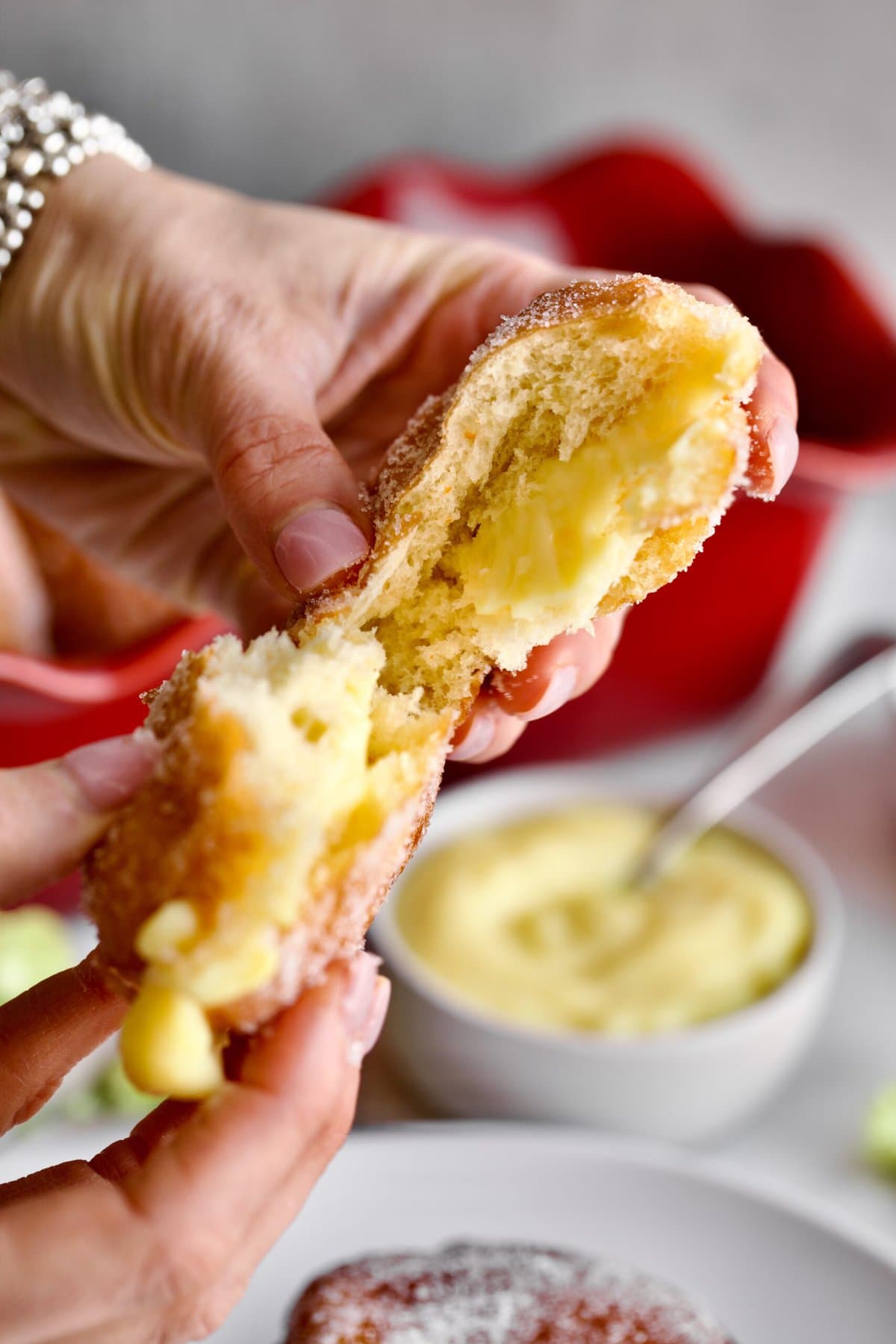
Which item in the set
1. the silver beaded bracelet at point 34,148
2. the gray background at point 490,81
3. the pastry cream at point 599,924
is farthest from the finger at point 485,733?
the gray background at point 490,81

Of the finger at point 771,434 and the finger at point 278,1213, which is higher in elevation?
the finger at point 771,434

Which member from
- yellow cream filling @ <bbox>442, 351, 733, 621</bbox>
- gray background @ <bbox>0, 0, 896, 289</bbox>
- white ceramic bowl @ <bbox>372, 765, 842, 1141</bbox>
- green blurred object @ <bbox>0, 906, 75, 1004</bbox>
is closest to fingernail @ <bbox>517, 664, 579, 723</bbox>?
yellow cream filling @ <bbox>442, 351, 733, 621</bbox>

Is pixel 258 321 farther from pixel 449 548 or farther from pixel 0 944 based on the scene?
pixel 0 944

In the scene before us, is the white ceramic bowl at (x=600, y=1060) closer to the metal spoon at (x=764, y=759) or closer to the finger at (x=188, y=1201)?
the metal spoon at (x=764, y=759)

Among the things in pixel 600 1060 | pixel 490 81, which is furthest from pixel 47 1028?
pixel 490 81

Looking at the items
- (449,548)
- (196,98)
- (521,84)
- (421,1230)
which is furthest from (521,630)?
(521,84)
